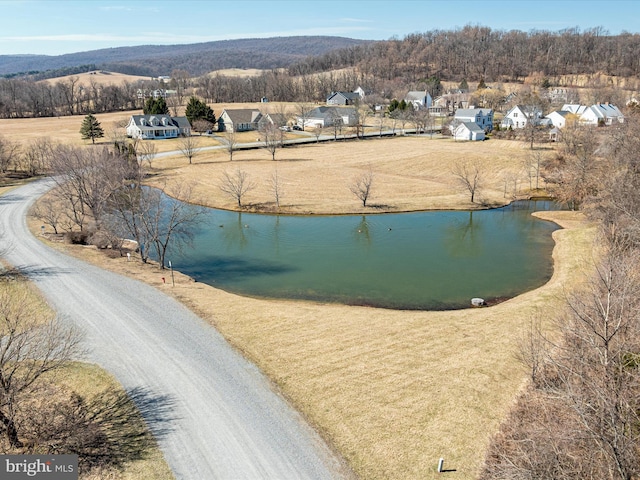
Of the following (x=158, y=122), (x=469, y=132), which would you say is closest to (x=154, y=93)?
(x=158, y=122)

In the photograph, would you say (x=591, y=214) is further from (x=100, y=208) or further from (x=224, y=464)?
(x=100, y=208)

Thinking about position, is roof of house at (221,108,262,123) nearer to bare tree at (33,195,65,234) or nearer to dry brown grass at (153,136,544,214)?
dry brown grass at (153,136,544,214)

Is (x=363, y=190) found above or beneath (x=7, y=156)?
beneath

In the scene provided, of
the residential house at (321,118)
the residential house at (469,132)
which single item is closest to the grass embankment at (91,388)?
the residential house at (469,132)

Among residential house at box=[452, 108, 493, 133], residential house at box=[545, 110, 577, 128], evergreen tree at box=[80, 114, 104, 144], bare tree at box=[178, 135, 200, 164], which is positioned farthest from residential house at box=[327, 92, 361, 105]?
evergreen tree at box=[80, 114, 104, 144]

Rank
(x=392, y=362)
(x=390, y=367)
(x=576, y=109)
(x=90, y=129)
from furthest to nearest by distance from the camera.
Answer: (x=576, y=109) → (x=90, y=129) → (x=392, y=362) → (x=390, y=367)

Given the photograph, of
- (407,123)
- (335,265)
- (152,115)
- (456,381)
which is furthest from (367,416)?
(407,123)

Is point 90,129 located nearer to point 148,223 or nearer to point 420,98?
point 148,223
